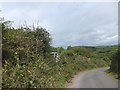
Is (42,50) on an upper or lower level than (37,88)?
upper

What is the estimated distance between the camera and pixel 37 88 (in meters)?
→ 18.1

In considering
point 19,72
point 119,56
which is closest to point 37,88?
point 19,72

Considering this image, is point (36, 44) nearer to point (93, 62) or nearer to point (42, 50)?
point (42, 50)

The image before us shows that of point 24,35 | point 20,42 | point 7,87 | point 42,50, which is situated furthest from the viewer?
point 42,50

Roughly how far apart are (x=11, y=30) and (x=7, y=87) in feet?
21.8

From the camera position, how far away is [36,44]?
25922mm

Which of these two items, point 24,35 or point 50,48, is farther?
point 50,48

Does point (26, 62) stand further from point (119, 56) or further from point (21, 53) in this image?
point (119, 56)

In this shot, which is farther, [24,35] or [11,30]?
[24,35]

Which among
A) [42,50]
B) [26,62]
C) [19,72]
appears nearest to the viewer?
[19,72]

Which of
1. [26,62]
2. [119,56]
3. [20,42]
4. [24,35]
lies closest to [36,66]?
[26,62]

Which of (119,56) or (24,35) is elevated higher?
(24,35)

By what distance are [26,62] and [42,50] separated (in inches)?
270

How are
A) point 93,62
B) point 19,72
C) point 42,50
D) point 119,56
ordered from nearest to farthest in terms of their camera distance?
point 19,72 → point 42,50 → point 119,56 → point 93,62
